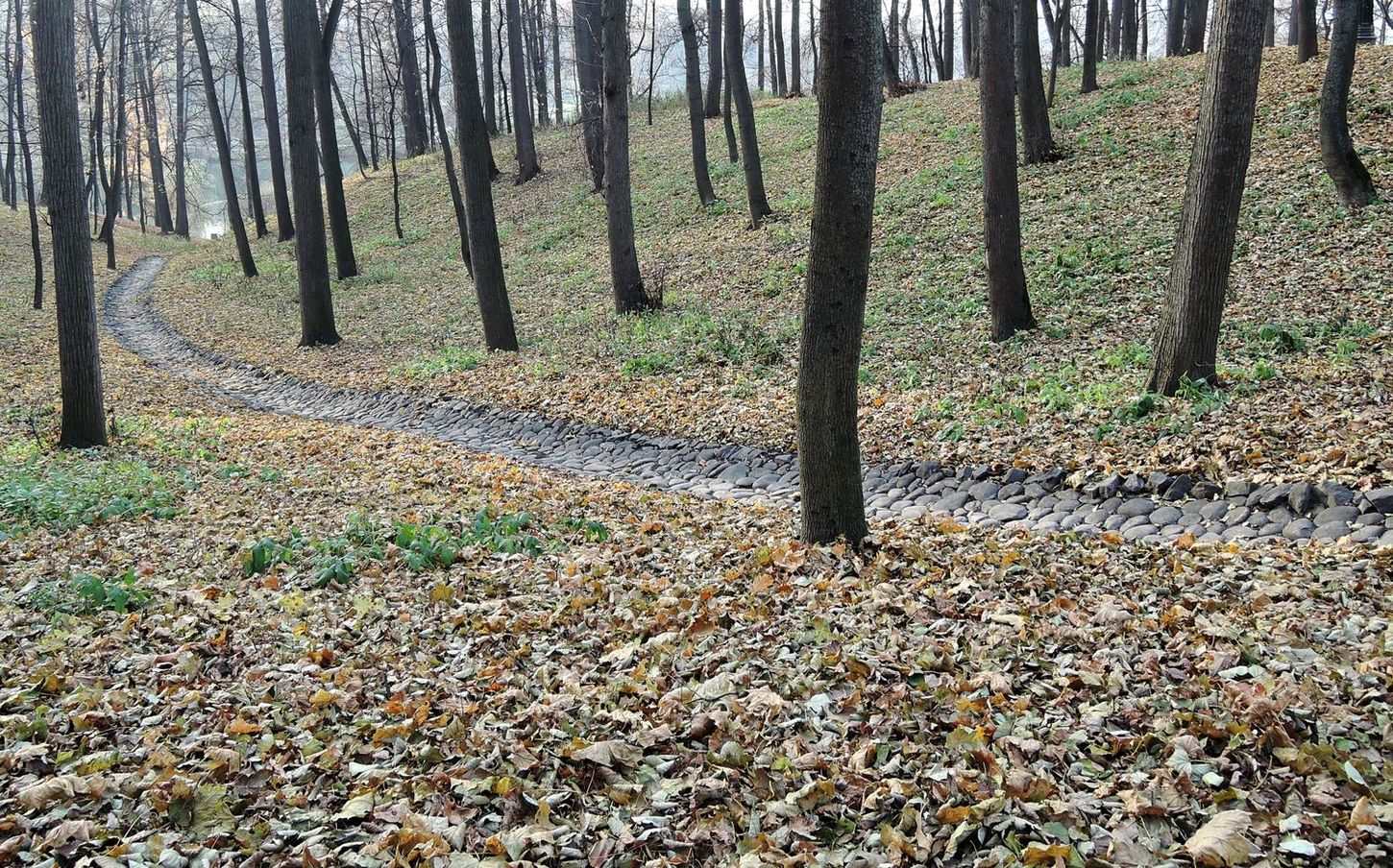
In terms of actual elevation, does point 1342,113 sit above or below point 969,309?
above

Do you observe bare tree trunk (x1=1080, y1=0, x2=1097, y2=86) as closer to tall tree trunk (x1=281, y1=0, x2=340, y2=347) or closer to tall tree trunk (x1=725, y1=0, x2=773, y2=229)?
tall tree trunk (x1=725, y1=0, x2=773, y2=229)

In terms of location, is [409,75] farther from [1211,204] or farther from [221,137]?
[1211,204]

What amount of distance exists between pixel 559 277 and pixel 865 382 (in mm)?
10868

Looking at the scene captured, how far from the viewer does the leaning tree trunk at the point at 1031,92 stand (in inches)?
596

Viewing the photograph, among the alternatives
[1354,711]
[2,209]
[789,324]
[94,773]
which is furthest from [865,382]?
[2,209]

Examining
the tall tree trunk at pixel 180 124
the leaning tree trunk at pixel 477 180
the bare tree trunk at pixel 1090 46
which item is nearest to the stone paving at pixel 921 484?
the leaning tree trunk at pixel 477 180

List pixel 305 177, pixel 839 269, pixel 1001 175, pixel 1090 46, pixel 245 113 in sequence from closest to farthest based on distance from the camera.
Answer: pixel 839 269
pixel 1001 175
pixel 305 177
pixel 1090 46
pixel 245 113

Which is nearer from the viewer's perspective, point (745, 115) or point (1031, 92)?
point (1031, 92)

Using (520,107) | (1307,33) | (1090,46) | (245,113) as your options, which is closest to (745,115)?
(1090,46)

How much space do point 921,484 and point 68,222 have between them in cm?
920

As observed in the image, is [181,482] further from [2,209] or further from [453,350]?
[2,209]

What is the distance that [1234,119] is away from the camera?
7422 mm

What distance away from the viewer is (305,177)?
16.5 m

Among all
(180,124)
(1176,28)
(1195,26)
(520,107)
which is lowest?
(1195,26)
